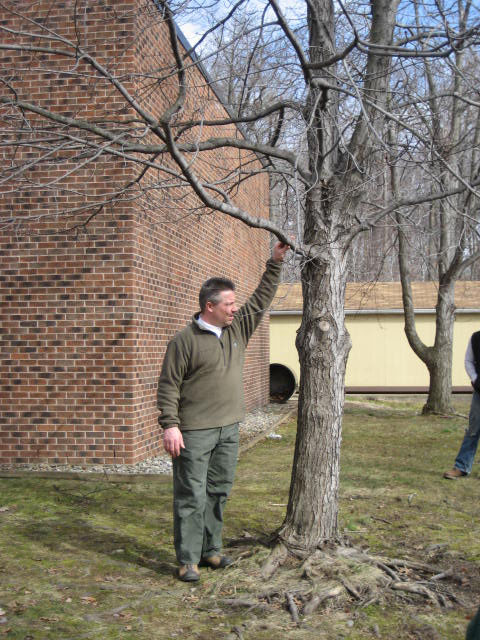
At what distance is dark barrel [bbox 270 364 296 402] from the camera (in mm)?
18641

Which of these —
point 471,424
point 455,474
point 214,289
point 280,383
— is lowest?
point 280,383

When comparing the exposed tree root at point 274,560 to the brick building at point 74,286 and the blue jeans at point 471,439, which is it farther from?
the blue jeans at point 471,439

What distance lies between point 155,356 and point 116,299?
1121mm

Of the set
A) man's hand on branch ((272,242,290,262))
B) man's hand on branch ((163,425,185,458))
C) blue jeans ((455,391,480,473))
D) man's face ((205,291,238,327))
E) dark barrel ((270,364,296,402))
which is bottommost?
dark barrel ((270,364,296,402))

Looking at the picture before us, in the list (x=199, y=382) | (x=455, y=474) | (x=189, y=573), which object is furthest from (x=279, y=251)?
(x=455, y=474)

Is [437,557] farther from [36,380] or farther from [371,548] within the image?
[36,380]

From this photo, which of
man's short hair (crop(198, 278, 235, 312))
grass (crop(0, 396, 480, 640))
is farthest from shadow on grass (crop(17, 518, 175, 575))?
man's short hair (crop(198, 278, 235, 312))

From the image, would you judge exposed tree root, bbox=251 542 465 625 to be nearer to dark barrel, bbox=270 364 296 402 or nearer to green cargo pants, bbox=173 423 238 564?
green cargo pants, bbox=173 423 238 564

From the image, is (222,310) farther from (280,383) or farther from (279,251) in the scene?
(280,383)

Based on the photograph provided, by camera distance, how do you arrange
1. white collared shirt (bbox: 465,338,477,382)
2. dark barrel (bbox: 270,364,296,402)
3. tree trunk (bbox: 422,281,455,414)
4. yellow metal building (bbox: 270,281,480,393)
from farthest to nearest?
1. yellow metal building (bbox: 270,281,480,393)
2. dark barrel (bbox: 270,364,296,402)
3. tree trunk (bbox: 422,281,455,414)
4. white collared shirt (bbox: 465,338,477,382)

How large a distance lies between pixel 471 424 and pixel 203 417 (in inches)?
169

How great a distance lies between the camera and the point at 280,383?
19031 mm

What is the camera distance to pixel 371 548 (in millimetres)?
5402

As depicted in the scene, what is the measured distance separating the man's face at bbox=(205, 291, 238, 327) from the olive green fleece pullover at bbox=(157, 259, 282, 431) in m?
0.10
